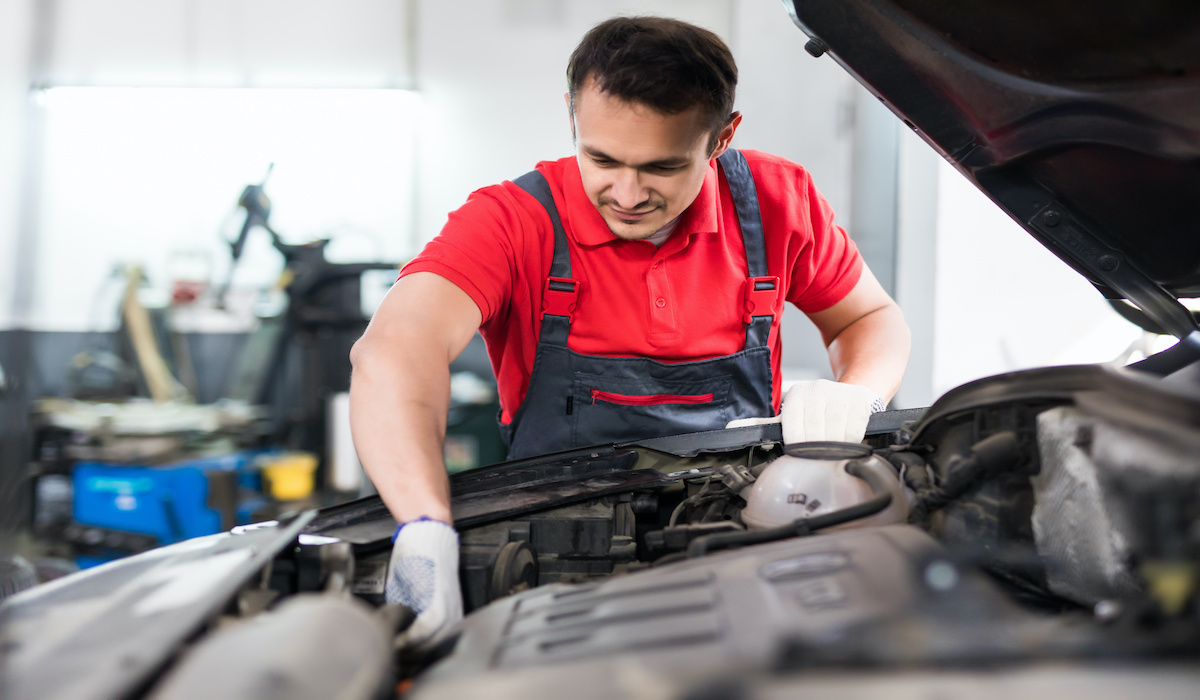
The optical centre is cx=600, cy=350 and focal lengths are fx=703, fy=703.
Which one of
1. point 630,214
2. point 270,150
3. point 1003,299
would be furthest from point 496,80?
point 630,214

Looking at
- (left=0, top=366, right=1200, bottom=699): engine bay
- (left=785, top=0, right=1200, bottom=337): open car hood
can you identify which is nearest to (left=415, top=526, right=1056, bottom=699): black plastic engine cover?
(left=0, top=366, right=1200, bottom=699): engine bay

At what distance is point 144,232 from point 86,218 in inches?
13.2

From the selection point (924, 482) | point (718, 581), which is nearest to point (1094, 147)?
point (924, 482)

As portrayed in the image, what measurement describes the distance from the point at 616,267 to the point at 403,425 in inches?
22.2

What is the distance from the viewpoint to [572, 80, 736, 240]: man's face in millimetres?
Answer: 1103

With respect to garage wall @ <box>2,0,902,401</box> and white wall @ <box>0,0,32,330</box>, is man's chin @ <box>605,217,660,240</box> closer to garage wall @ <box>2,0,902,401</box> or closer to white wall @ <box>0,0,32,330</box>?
garage wall @ <box>2,0,902,401</box>

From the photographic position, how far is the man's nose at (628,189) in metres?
1.15

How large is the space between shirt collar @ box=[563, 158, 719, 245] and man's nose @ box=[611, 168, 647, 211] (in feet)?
0.53

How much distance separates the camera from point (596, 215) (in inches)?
53.2

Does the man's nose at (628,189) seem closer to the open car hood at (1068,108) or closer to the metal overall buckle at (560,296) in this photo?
the metal overall buckle at (560,296)

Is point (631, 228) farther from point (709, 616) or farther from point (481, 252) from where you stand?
point (709, 616)

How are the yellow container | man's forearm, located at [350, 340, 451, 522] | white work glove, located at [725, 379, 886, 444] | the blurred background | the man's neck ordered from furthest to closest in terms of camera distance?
1. the blurred background
2. the yellow container
3. the man's neck
4. white work glove, located at [725, 379, 886, 444]
5. man's forearm, located at [350, 340, 451, 522]

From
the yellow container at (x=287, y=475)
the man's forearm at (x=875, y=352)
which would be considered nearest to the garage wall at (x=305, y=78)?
the yellow container at (x=287, y=475)

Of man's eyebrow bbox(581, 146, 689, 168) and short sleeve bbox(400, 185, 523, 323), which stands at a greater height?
man's eyebrow bbox(581, 146, 689, 168)
